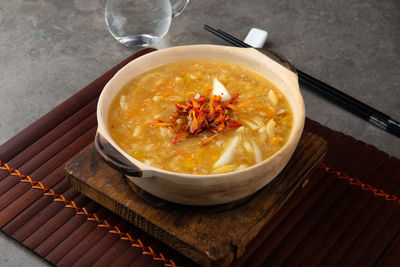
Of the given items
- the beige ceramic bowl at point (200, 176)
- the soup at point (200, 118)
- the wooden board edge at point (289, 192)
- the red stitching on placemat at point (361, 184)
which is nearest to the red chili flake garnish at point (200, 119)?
the soup at point (200, 118)

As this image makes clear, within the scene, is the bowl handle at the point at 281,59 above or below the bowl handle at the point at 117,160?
above

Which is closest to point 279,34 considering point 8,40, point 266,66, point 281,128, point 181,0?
point 181,0

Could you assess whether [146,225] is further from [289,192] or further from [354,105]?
[354,105]

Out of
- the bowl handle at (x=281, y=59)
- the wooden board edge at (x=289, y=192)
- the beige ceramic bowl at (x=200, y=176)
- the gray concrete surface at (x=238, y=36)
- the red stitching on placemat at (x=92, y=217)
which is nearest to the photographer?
the beige ceramic bowl at (x=200, y=176)

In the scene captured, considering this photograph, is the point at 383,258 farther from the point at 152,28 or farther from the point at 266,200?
the point at 152,28

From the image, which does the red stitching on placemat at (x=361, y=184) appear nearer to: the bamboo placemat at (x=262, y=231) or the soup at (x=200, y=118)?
the bamboo placemat at (x=262, y=231)
